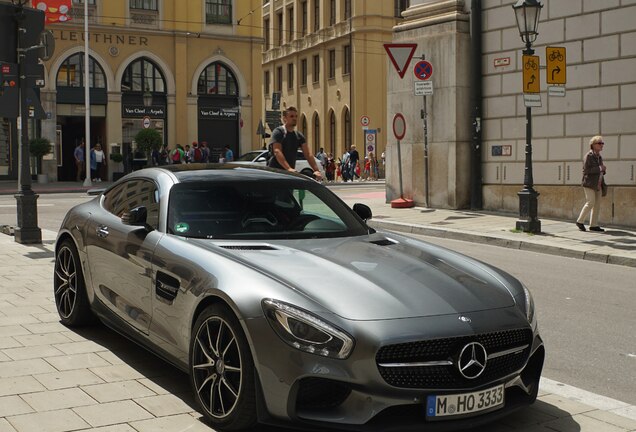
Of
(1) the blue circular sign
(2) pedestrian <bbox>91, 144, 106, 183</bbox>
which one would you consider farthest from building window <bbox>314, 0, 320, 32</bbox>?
(1) the blue circular sign

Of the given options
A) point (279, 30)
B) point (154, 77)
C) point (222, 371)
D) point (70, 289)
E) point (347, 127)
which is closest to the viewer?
point (222, 371)

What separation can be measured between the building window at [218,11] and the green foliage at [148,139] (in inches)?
318

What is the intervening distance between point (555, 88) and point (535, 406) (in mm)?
10782

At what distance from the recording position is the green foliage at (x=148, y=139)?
3812 centimetres

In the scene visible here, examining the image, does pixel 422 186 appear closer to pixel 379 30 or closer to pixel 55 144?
pixel 55 144

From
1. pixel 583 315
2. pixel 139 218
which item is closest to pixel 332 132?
pixel 583 315

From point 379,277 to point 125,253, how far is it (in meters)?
1.96

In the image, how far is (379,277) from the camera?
4293mm

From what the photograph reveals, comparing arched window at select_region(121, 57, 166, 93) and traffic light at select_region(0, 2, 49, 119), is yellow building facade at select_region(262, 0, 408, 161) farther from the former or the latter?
traffic light at select_region(0, 2, 49, 119)

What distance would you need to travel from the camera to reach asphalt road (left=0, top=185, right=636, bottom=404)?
18.1ft

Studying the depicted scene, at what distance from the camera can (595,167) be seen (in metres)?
14.3

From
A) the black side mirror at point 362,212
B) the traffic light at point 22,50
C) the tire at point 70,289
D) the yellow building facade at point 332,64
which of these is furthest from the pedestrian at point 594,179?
the yellow building facade at point 332,64

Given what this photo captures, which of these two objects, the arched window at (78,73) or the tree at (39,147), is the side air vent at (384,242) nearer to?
the tree at (39,147)

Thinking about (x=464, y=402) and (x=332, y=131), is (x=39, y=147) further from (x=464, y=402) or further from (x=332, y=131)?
(x=464, y=402)
